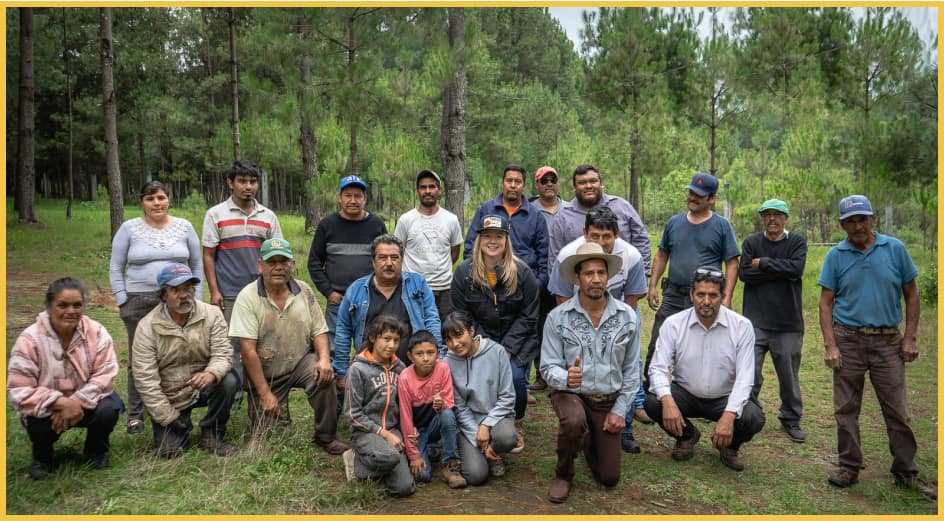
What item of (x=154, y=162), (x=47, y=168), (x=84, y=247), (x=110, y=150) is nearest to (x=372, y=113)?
(x=110, y=150)

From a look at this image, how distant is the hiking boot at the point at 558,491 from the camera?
3.93 meters

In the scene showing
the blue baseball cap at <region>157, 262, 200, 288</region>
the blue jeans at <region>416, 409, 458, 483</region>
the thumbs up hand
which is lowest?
the blue jeans at <region>416, 409, 458, 483</region>

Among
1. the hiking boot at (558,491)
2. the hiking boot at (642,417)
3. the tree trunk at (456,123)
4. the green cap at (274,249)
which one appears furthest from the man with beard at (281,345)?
the tree trunk at (456,123)

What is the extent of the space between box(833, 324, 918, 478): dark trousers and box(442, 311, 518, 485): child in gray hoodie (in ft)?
6.92

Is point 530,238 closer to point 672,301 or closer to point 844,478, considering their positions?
point 672,301

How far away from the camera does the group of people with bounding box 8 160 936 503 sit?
4.12 metres

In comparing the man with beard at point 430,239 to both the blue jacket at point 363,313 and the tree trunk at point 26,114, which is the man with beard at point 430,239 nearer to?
the blue jacket at point 363,313

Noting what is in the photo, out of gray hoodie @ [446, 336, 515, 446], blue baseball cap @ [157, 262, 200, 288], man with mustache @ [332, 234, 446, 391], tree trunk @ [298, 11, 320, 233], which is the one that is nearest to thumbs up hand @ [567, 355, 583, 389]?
gray hoodie @ [446, 336, 515, 446]

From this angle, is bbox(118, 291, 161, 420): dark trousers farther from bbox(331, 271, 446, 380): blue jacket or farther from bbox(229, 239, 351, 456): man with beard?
bbox(331, 271, 446, 380): blue jacket

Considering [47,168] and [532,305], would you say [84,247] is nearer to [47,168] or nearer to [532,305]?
[532,305]

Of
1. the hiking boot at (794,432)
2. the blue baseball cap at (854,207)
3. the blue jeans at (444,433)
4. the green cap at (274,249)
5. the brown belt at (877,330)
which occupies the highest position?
the blue baseball cap at (854,207)

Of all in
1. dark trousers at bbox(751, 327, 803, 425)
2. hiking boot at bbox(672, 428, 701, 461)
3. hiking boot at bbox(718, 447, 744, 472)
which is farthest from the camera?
dark trousers at bbox(751, 327, 803, 425)

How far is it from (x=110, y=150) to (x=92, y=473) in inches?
353

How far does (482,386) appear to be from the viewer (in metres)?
4.35
